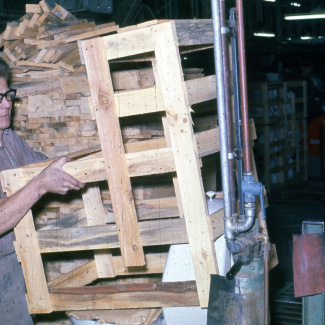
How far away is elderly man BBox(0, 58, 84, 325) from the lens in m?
3.10

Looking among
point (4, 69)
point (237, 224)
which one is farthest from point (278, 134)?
point (237, 224)

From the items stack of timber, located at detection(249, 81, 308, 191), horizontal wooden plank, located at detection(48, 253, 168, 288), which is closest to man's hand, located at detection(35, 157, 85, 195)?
horizontal wooden plank, located at detection(48, 253, 168, 288)

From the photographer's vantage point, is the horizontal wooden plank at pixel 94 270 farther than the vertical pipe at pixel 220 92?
Yes

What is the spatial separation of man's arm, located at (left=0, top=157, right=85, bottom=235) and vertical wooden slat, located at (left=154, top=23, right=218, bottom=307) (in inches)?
24.8

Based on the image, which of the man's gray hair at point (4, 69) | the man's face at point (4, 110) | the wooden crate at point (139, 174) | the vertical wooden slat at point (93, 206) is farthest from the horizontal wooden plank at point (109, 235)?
the man's gray hair at point (4, 69)

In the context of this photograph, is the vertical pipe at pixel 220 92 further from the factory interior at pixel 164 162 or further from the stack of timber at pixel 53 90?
the stack of timber at pixel 53 90

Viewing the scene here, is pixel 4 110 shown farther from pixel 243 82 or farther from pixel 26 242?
pixel 243 82

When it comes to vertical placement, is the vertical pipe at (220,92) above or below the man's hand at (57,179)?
above

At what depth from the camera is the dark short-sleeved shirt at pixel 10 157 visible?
3.48 meters

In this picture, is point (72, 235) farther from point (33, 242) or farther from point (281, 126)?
point (281, 126)

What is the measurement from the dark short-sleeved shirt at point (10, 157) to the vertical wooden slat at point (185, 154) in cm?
132

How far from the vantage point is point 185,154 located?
9.06 ft

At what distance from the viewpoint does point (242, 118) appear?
2746mm

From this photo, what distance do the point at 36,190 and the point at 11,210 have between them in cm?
21
